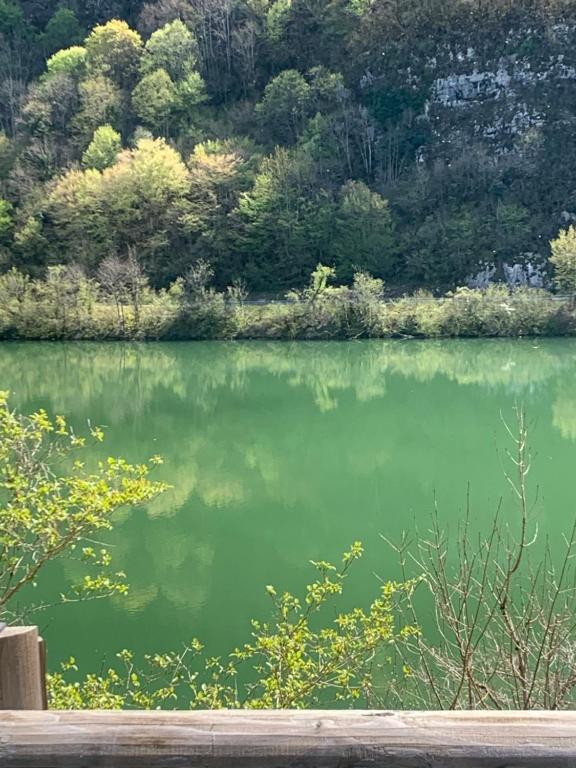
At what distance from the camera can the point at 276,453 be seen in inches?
634

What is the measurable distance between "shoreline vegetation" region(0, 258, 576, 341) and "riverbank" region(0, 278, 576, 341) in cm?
4

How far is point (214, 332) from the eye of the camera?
37500mm

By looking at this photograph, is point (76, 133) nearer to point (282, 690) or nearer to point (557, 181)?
point (557, 181)

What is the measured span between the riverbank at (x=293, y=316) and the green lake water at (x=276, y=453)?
2.15 m

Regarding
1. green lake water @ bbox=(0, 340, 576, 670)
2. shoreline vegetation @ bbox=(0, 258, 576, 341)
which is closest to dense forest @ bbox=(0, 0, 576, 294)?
shoreline vegetation @ bbox=(0, 258, 576, 341)

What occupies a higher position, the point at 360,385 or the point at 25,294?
the point at 25,294

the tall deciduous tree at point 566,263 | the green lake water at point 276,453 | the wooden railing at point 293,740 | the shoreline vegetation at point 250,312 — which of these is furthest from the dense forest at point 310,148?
the wooden railing at point 293,740

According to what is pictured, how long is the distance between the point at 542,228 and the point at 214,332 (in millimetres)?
18251

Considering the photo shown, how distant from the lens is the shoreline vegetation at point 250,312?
35438 millimetres

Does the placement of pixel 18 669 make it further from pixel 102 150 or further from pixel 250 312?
pixel 102 150

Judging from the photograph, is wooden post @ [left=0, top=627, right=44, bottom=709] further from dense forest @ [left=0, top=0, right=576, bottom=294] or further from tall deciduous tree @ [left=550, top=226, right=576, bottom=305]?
dense forest @ [left=0, top=0, right=576, bottom=294]

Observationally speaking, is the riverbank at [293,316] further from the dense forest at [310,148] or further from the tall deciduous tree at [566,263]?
the dense forest at [310,148]

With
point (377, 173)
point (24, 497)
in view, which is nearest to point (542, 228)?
point (377, 173)

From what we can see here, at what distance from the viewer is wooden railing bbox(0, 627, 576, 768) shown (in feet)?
4.27
